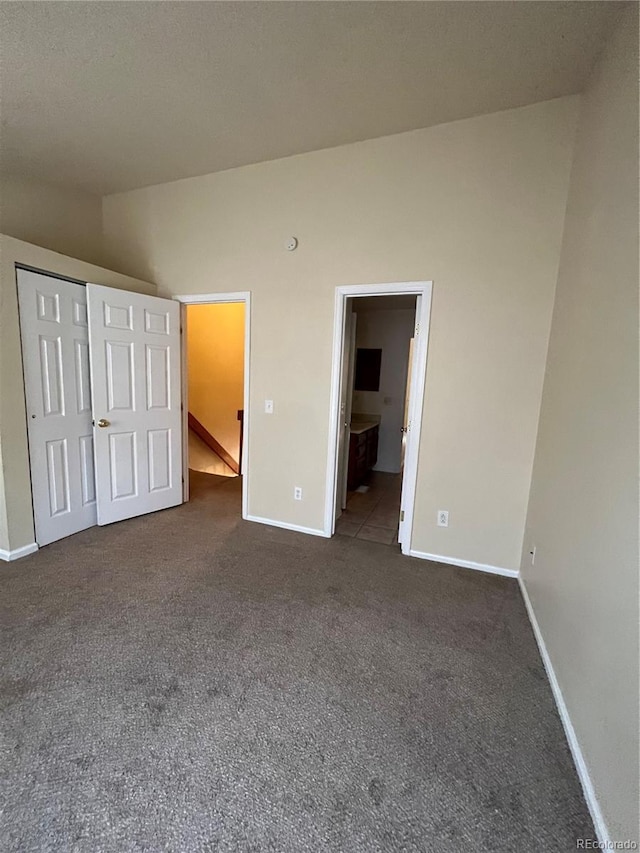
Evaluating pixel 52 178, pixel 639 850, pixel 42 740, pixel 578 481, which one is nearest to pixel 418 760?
pixel 639 850

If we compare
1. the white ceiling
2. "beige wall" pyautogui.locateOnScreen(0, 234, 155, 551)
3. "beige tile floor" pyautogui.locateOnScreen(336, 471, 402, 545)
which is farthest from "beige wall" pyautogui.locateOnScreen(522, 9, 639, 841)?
"beige wall" pyautogui.locateOnScreen(0, 234, 155, 551)

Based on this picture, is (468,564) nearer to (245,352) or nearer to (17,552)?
(245,352)

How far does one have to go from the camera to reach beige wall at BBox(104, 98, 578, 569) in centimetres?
225

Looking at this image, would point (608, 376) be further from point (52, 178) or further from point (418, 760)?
point (52, 178)

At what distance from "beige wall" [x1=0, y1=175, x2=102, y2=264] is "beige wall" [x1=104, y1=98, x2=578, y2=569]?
67 cm

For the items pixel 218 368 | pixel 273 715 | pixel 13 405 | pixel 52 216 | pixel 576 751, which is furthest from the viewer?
pixel 218 368

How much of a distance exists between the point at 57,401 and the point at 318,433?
2003 mm

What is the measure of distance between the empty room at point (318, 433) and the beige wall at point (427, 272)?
19 millimetres

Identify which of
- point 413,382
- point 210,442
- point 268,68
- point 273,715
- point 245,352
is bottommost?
point 273,715

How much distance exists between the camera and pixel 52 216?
321 cm

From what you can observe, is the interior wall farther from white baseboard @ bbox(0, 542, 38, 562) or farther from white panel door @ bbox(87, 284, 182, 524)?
white baseboard @ bbox(0, 542, 38, 562)

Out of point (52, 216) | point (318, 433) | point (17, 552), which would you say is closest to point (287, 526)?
point (318, 433)

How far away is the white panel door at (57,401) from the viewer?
250 centimetres

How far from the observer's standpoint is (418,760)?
130 centimetres
